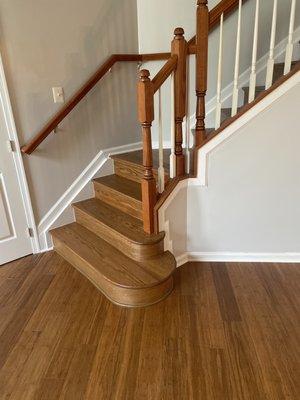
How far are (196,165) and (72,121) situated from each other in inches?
47.0

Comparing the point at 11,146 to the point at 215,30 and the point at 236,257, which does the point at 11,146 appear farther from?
the point at 215,30

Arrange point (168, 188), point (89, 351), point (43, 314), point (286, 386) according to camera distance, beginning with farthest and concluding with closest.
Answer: point (168, 188) < point (43, 314) < point (89, 351) < point (286, 386)

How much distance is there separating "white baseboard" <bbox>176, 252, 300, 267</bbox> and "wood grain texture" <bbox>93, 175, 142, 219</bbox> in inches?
20.6

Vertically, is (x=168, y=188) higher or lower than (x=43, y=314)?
higher

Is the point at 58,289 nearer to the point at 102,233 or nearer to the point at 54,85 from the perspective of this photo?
the point at 102,233

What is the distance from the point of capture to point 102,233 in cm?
239

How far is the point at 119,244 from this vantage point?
7.22 ft

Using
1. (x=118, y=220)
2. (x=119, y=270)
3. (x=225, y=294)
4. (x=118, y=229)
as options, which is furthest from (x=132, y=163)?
(x=225, y=294)

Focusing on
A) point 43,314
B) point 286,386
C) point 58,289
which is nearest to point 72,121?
point 58,289

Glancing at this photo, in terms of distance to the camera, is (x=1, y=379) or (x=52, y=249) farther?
(x=52, y=249)

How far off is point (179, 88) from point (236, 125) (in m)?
0.47

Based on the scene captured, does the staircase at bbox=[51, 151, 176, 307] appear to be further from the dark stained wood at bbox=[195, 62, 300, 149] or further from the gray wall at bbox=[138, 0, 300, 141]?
the gray wall at bbox=[138, 0, 300, 141]

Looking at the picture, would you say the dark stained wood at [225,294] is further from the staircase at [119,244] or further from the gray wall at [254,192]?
the staircase at [119,244]

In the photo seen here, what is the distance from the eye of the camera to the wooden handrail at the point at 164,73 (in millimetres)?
1756
